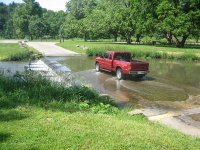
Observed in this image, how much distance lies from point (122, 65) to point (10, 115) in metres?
12.9

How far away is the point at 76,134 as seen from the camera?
23.9 ft

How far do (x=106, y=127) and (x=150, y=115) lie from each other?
173 inches

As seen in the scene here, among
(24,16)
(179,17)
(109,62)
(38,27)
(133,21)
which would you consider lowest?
(109,62)

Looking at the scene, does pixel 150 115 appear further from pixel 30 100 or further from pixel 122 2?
pixel 122 2

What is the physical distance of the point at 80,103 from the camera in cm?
1112

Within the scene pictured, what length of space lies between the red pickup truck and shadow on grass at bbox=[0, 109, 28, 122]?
39.7 feet

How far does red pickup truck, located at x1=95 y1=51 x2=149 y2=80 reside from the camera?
2047cm

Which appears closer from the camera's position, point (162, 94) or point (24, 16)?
point (162, 94)

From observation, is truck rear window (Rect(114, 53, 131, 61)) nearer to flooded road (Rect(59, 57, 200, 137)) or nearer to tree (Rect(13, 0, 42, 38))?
flooded road (Rect(59, 57, 200, 137))

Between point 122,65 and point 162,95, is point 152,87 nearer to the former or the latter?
point 162,95

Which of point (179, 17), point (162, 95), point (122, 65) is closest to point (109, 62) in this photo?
point (122, 65)

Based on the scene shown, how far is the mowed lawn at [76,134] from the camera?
6.68 m

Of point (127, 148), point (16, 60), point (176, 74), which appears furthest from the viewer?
point (16, 60)

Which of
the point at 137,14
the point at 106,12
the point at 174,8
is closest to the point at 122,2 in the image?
the point at 106,12
